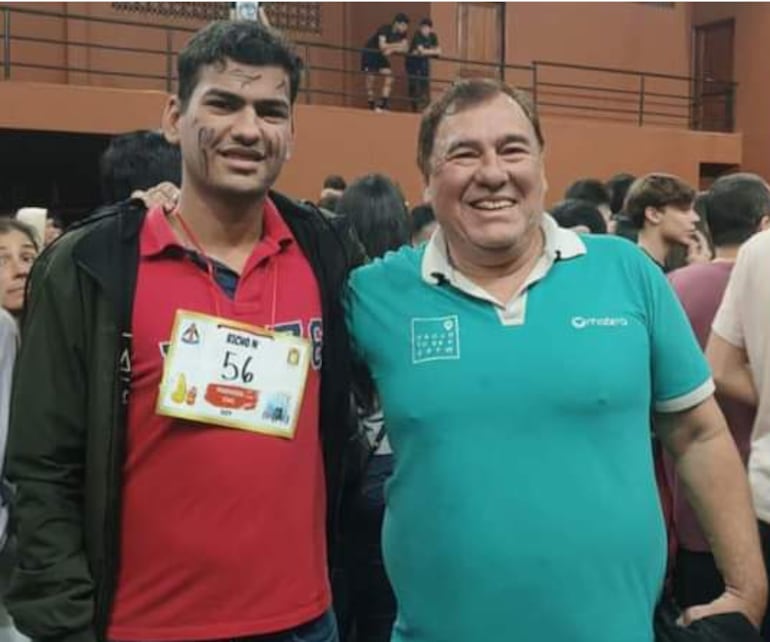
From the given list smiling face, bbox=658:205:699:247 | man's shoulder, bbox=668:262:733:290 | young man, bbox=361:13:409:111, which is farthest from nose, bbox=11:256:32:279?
young man, bbox=361:13:409:111

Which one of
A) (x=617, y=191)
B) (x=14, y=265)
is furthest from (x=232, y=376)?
(x=617, y=191)

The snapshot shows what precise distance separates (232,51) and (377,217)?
1.65 meters

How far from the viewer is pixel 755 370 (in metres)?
2.83

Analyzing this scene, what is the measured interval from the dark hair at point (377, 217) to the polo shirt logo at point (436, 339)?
165 centimetres

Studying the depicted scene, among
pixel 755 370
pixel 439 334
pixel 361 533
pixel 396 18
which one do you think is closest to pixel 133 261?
pixel 439 334

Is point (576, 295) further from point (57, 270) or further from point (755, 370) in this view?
point (755, 370)

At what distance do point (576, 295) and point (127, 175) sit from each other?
4.69 feet

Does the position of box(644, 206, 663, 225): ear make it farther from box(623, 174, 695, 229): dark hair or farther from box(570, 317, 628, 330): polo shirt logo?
box(570, 317, 628, 330): polo shirt logo

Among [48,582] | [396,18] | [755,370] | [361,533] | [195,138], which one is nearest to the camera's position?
[48,582]

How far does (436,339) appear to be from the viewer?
1.87 meters

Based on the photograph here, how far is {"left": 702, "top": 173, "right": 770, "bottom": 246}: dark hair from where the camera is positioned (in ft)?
11.2

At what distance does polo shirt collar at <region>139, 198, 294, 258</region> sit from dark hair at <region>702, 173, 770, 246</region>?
1806 mm

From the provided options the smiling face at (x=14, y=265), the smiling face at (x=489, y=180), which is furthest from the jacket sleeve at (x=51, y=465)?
the smiling face at (x=14, y=265)

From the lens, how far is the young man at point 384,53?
14.3 metres
